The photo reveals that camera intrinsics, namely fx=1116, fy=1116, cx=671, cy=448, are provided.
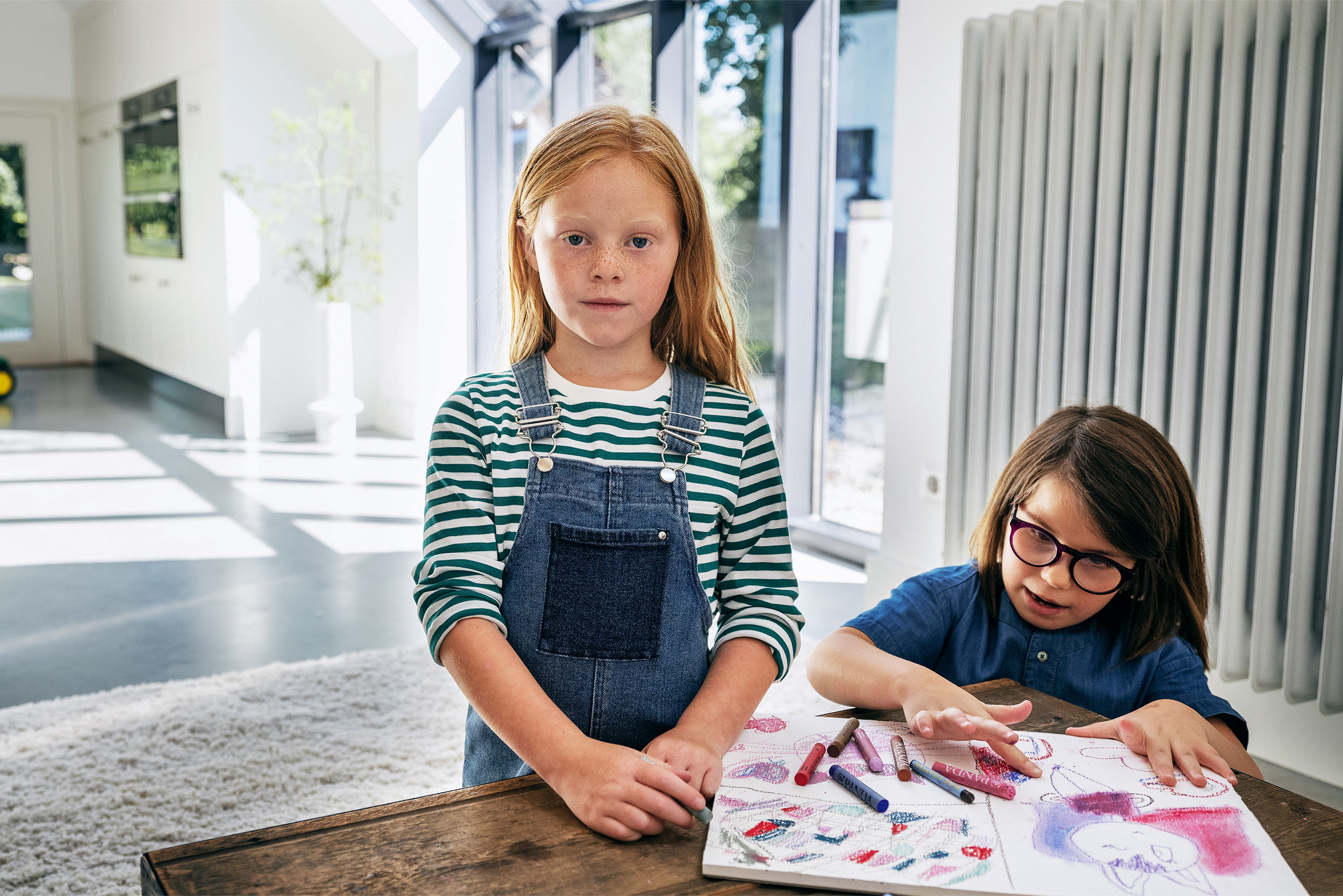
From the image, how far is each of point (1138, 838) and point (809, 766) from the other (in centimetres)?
24

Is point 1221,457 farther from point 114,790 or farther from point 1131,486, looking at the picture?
point 114,790

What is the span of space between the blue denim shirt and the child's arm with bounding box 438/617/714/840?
423 millimetres

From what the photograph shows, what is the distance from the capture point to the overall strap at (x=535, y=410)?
3.17 ft

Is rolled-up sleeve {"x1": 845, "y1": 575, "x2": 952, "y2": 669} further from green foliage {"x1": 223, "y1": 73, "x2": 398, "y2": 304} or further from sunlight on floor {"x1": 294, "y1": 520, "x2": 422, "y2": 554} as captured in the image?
green foliage {"x1": 223, "y1": 73, "x2": 398, "y2": 304}

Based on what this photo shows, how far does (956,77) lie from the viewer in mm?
2986

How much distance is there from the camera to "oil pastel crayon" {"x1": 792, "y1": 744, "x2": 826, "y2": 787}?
Result: 0.85m

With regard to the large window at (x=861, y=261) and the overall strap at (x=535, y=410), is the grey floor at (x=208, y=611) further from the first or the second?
the overall strap at (x=535, y=410)

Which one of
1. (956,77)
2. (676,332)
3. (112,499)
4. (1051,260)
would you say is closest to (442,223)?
(112,499)

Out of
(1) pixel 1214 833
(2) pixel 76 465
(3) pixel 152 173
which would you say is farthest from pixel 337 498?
(1) pixel 1214 833

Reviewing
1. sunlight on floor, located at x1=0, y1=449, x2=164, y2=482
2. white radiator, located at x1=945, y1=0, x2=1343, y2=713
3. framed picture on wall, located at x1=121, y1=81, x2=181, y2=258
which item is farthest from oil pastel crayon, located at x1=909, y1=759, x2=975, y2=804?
framed picture on wall, located at x1=121, y1=81, x2=181, y2=258

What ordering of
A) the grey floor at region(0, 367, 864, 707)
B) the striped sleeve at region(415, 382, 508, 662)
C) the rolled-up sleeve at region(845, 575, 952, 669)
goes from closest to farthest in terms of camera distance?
1. the striped sleeve at region(415, 382, 508, 662)
2. the rolled-up sleeve at region(845, 575, 952, 669)
3. the grey floor at region(0, 367, 864, 707)

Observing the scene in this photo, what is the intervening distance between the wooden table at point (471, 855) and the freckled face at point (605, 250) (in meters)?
0.40

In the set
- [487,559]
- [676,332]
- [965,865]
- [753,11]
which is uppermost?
[753,11]

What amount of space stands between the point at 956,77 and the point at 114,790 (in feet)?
8.49
